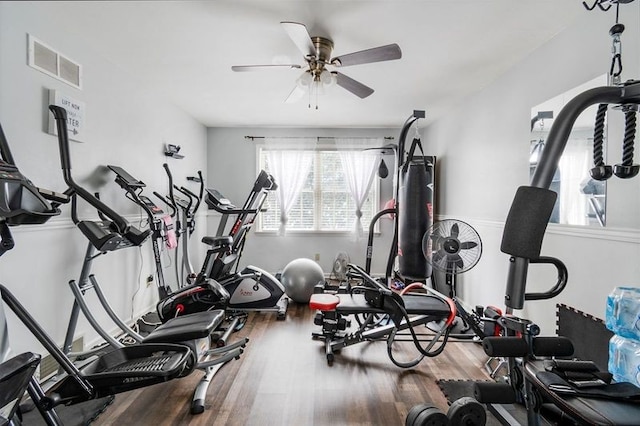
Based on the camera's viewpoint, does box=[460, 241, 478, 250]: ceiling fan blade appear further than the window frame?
No

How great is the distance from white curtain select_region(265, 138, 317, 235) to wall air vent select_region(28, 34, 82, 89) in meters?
2.69

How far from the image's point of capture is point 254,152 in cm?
472

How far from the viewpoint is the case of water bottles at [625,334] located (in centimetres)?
134

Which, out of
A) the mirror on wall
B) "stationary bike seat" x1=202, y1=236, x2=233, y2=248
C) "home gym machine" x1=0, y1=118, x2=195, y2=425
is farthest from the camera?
"stationary bike seat" x1=202, y1=236, x2=233, y2=248

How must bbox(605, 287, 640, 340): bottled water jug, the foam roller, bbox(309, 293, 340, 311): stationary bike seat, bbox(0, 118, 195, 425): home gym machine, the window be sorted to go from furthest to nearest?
Answer: the window, bbox(309, 293, 340, 311): stationary bike seat, bbox(605, 287, 640, 340): bottled water jug, the foam roller, bbox(0, 118, 195, 425): home gym machine

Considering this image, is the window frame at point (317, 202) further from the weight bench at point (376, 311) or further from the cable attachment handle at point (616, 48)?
the cable attachment handle at point (616, 48)

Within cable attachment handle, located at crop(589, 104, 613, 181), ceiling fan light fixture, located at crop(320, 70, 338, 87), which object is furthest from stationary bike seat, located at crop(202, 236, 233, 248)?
cable attachment handle, located at crop(589, 104, 613, 181)

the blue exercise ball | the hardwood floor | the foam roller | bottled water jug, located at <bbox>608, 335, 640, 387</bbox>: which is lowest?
the hardwood floor

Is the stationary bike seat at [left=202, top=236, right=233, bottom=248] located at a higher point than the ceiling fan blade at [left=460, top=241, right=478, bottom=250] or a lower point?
lower

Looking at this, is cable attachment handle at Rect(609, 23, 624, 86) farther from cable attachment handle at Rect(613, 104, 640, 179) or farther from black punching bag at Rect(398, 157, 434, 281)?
black punching bag at Rect(398, 157, 434, 281)

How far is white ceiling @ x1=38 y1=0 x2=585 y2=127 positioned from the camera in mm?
1839

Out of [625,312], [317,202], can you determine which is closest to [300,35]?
[625,312]

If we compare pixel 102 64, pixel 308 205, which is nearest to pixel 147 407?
pixel 102 64

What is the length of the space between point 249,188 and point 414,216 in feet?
8.71
